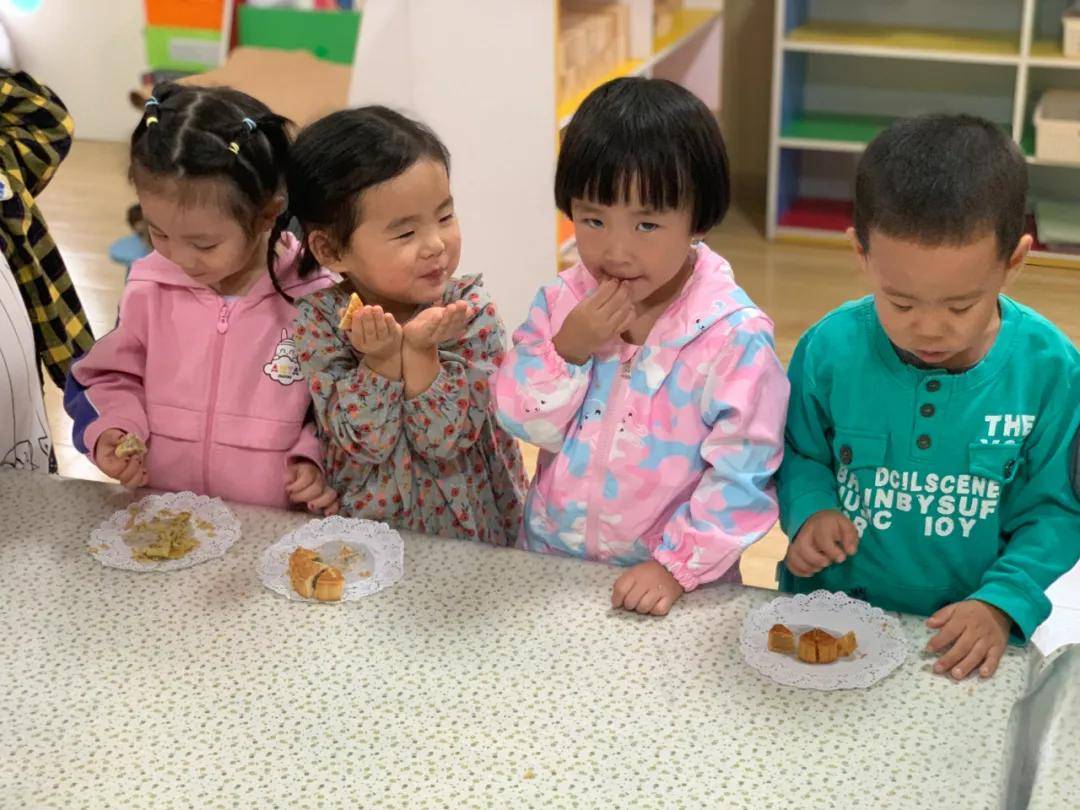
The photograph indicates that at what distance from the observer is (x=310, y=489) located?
1.43 metres

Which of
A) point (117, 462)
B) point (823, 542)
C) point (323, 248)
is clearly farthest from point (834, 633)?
point (117, 462)

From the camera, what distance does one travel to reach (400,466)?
4.69 ft

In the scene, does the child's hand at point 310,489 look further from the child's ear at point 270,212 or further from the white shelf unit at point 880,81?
the white shelf unit at point 880,81

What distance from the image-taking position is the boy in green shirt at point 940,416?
43.6 inches

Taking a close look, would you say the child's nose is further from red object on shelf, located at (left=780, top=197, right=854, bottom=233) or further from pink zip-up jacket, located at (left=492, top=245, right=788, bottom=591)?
red object on shelf, located at (left=780, top=197, right=854, bottom=233)

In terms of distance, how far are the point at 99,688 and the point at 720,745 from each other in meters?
0.50

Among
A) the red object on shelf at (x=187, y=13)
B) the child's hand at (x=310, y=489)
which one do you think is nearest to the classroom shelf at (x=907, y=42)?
Result: the red object on shelf at (x=187, y=13)

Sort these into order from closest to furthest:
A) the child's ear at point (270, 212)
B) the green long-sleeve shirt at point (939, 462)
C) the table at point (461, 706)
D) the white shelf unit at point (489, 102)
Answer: the table at point (461, 706) < the green long-sleeve shirt at point (939, 462) < the child's ear at point (270, 212) < the white shelf unit at point (489, 102)

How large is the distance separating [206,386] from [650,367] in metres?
0.51

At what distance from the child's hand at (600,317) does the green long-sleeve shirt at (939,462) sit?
20 cm

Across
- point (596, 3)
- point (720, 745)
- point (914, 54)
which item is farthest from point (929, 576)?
point (914, 54)

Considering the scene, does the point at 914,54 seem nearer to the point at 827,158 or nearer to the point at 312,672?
the point at 827,158

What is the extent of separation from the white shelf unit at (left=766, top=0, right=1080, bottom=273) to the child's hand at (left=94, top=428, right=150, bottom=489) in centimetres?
300

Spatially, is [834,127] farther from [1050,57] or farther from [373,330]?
[373,330]
